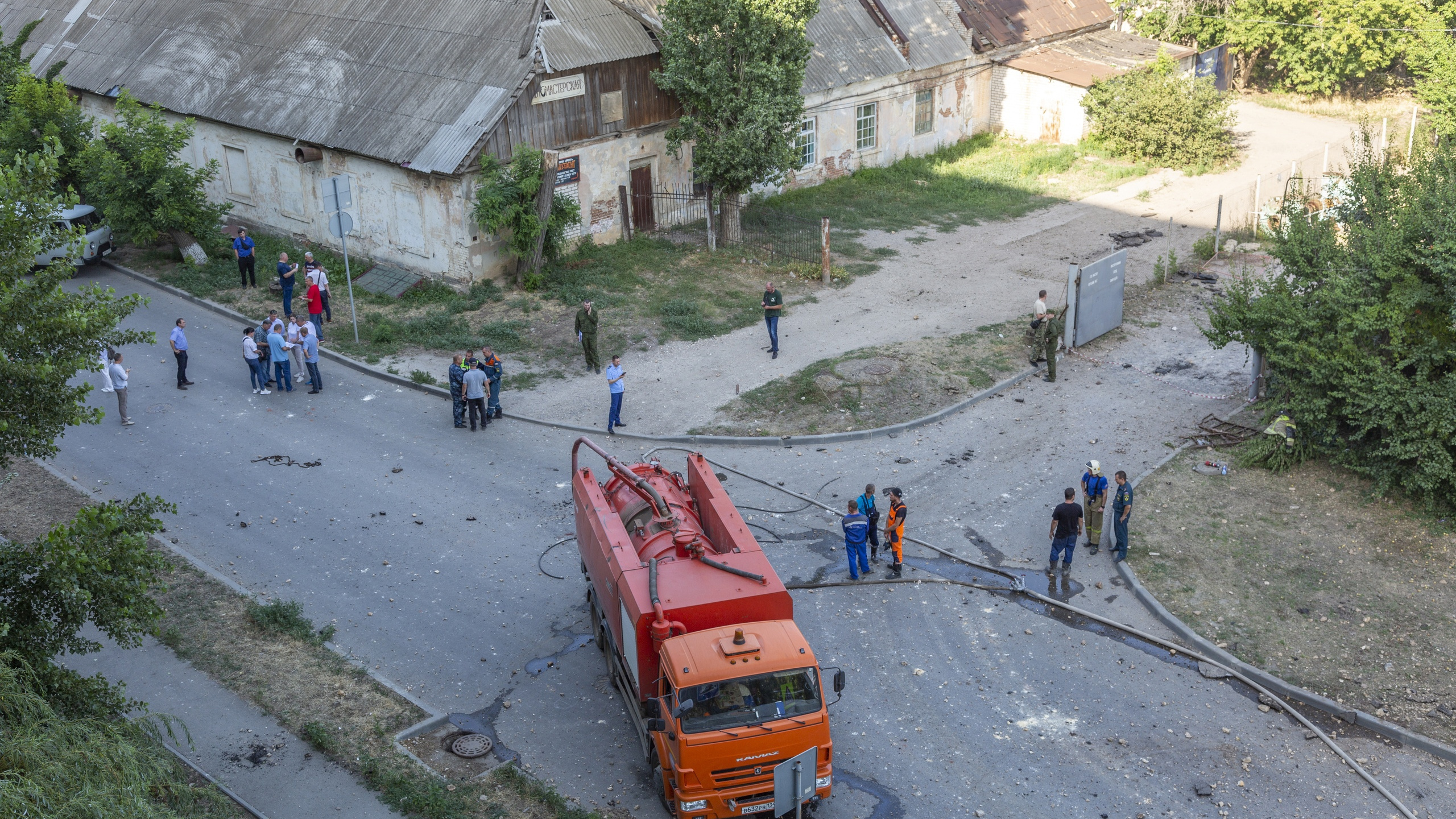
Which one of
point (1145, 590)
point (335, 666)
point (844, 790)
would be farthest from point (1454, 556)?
point (335, 666)

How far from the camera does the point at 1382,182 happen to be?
18844 millimetres

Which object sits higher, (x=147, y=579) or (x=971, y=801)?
(x=147, y=579)

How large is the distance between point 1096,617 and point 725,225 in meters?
16.6

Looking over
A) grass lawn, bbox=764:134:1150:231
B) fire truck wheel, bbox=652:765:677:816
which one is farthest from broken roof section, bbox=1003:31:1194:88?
fire truck wheel, bbox=652:765:677:816

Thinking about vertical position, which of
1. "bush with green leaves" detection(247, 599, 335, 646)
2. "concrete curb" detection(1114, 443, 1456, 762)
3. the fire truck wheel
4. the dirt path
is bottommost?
"concrete curb" detection(1114, 443, 1456, 762)

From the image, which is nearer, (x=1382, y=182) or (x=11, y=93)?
(x=1382, y=182)

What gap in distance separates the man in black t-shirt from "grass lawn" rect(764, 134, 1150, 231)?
54.2 feet

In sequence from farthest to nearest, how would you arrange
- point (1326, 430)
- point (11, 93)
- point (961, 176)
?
point (961, 176) < point (11, 93) < point (1326, 430)

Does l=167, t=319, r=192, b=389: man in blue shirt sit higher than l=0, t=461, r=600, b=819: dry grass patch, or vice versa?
l=167, t=319, r=192, b=389: man in blue shirt

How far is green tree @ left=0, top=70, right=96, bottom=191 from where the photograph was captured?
89.7 feet

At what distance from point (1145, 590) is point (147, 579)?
12.2 meters

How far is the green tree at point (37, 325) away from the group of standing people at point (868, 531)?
9.01 metres

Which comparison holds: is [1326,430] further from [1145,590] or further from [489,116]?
[489,116]

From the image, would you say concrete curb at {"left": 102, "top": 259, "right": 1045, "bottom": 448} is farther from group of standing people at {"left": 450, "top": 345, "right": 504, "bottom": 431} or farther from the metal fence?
the metal fence
